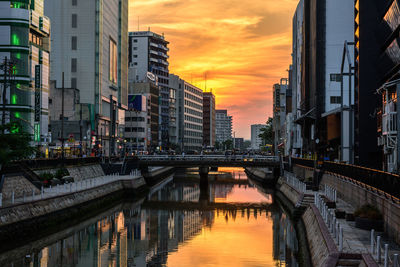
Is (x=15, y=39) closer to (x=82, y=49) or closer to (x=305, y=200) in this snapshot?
(x=82, y=49)

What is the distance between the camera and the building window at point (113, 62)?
15638cm

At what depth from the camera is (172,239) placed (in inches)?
1912

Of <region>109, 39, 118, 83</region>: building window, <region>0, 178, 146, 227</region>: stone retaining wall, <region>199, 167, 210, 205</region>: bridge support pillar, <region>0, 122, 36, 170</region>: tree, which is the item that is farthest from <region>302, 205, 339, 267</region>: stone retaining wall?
<region>109, 39, 118, 83</region>: building window

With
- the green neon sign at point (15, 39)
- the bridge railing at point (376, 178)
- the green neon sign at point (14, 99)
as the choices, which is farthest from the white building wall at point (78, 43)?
the bridge railing at point (376, 178)

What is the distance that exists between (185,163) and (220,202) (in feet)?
75.4

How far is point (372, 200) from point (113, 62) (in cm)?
13096

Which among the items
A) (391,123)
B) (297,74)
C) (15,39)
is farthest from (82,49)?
(391,123)

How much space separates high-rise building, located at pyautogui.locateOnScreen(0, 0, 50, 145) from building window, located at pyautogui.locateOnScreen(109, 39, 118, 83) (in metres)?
57.4

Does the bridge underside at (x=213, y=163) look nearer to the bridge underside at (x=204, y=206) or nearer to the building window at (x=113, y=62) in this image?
the bridge underside at (x=204, y=206)

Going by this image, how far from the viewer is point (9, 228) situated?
132 ft

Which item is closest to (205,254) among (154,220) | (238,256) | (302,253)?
(238,256)

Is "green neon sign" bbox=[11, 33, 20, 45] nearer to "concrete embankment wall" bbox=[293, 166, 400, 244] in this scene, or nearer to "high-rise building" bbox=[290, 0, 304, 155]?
"concrete embankment wall" bbox=[293, 166, 400, 244]

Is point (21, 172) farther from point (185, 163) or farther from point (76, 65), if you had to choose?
point (76, 65)

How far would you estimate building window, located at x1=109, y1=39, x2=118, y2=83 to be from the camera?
156 m
